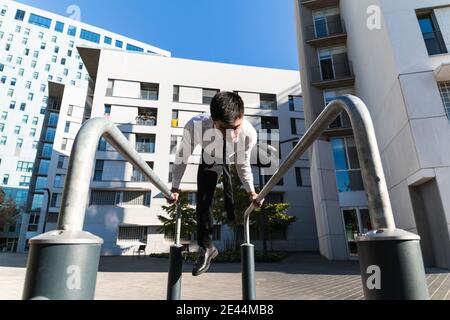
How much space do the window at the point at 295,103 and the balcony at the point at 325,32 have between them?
31.2 ft

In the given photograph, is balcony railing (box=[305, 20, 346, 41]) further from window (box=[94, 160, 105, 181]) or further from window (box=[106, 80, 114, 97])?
window (box=[94, 160, 105, 181])

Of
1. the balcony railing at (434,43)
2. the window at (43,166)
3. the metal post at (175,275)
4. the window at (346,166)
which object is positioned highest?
the window at (43,166)

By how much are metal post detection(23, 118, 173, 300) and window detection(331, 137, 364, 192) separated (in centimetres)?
1450

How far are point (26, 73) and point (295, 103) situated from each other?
50.2m

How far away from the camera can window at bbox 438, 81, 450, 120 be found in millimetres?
8838

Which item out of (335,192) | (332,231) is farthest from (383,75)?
(332,231)

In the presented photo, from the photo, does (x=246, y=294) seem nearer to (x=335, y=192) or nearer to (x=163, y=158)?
(x=335, y=192)

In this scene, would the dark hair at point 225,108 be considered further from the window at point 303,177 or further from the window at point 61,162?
the window at point 61,162

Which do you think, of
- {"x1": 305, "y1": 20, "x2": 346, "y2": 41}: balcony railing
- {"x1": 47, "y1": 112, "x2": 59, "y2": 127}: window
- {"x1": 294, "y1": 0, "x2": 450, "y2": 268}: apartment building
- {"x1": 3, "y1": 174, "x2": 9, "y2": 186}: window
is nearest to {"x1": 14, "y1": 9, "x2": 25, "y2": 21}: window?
{"x1": 47, "y1": 112, "x2": 59, "y2": 127}: window

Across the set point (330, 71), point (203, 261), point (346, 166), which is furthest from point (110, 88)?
point (203, 261)

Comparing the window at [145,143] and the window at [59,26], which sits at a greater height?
the window at [59,26]

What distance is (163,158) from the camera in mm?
22859

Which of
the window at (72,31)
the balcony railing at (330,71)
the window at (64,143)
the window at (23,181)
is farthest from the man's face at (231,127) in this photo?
the window at (72,31)

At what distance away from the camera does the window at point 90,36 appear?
56.1 m
